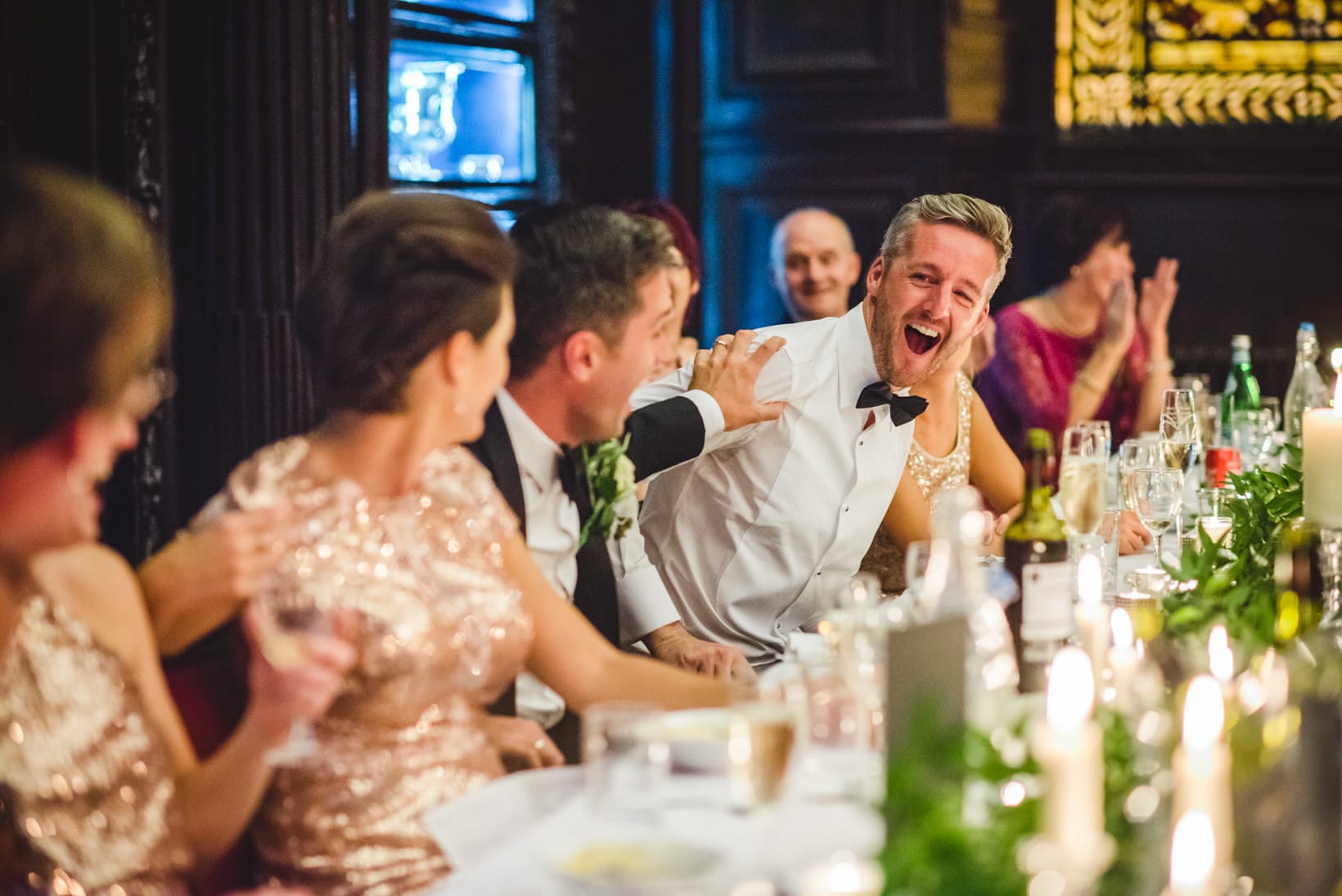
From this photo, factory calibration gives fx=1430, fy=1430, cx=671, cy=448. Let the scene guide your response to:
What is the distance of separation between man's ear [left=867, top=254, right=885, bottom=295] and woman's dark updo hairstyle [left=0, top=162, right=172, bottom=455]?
79.6 inches

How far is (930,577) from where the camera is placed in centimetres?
158

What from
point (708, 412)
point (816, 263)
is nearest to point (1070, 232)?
point (816, 263)

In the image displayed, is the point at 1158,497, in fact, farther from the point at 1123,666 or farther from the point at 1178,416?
the point at 1123,666

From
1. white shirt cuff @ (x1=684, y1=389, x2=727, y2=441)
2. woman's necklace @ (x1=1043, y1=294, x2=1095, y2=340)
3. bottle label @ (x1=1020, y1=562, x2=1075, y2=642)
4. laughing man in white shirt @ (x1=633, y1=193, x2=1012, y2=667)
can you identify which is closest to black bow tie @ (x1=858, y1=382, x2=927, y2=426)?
laughing man in white shirt @ (x1=633, y1=193, x2=1012, y2=667)

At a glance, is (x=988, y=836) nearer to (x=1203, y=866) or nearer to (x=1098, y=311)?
(x=1203, y=866)

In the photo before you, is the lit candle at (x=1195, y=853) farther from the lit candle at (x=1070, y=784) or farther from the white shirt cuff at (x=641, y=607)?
the white shirt cuff at (x=641, y=607)

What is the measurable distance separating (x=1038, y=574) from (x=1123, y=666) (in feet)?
1.19

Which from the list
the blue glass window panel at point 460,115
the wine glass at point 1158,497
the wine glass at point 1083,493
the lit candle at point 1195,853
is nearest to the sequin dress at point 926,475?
the wine glass at point 1158,497

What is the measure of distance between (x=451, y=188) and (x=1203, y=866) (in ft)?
14.4

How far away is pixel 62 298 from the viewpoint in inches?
49.4

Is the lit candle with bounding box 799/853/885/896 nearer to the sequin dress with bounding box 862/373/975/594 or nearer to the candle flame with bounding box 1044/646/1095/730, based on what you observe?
the candle flame with bounding box 1044/646/1095/730

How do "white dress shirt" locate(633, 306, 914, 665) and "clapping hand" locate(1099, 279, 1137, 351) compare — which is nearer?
"white dress shirt" locate(633, 306, 914, 665)

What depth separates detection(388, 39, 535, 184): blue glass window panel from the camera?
4930 mm

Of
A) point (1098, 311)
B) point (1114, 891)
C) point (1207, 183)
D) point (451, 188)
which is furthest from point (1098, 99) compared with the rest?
point (1114, 891)
